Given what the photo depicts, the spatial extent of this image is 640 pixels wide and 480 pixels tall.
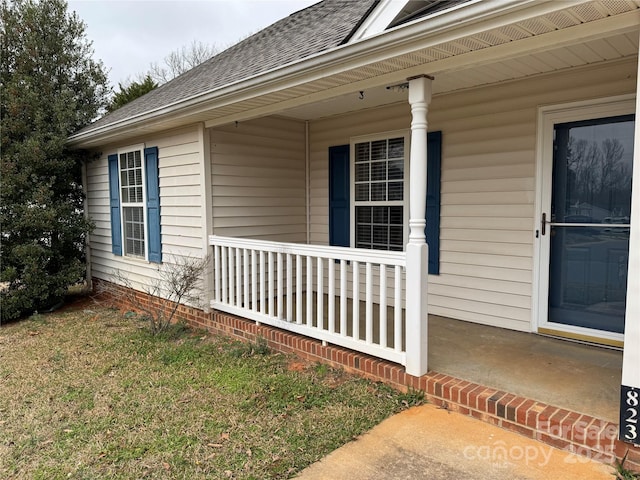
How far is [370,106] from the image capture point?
4.89 m

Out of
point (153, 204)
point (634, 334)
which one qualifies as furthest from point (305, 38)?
point (634, 334)

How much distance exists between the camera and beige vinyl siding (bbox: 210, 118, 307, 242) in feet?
16.6

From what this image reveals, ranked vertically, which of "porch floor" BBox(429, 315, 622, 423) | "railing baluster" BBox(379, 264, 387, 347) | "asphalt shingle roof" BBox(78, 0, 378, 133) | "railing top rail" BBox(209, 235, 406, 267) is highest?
"asphalt shingle roof" BBox(78, 0, 378, 133)

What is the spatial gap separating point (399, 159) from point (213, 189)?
6.99 feet

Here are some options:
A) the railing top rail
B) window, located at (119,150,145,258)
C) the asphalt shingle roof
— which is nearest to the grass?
the railing top rail

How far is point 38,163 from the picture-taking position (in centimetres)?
622

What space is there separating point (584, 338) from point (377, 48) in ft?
9.57

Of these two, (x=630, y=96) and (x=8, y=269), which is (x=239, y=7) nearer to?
(x=8, y=269)

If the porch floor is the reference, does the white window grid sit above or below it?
above

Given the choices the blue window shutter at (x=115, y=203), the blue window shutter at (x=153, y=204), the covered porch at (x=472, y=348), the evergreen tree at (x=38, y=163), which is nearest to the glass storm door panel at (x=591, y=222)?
the covered porch at (x=472, y=348)

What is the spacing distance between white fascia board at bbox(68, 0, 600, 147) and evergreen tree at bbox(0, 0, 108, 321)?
2750 mm

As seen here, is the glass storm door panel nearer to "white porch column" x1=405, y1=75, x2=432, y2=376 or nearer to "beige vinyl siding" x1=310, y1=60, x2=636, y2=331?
"beige vinyl siding" x1=310, y1=60, x2=636, y2=331

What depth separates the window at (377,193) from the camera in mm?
4543

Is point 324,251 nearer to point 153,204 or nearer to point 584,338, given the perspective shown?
point 584,338
